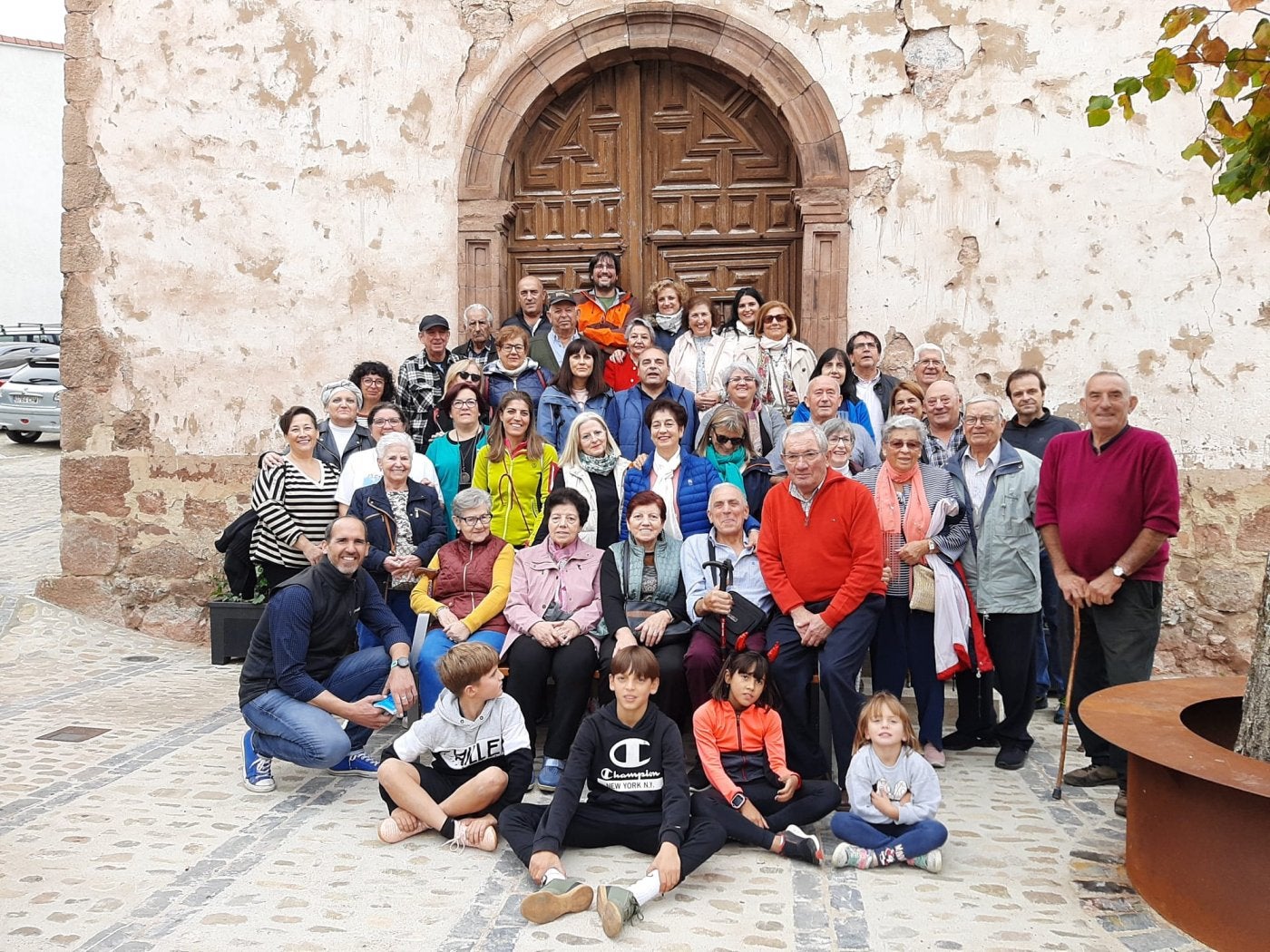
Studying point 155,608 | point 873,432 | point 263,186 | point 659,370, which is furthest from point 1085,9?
point 155,608

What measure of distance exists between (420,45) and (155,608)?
450cm

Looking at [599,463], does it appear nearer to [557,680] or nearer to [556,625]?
[556,625]

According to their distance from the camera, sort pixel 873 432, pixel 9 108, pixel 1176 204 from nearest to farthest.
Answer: pixel 873 432
pixel 1176 204
pixel 9 108

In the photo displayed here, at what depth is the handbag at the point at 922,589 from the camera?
5414 millimetres

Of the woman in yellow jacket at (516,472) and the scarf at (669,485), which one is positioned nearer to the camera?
the scarf at (669,485)

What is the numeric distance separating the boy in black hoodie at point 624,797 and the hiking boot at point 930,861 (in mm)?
704

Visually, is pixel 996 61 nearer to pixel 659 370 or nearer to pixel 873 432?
pixel 873 432

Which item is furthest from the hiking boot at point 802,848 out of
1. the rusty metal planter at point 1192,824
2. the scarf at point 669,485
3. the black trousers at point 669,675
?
the scarf at point 669,485

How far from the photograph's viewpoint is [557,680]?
17.3 ft

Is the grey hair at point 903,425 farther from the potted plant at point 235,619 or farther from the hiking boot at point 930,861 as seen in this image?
the potted plant at point 235,619

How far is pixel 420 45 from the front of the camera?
8250mm

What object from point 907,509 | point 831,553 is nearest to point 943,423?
point 907,509

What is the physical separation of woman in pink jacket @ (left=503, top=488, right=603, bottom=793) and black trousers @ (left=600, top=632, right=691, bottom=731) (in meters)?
0.07

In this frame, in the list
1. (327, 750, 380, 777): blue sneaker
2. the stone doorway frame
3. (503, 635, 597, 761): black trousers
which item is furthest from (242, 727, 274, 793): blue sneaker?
the stone doorway frame
